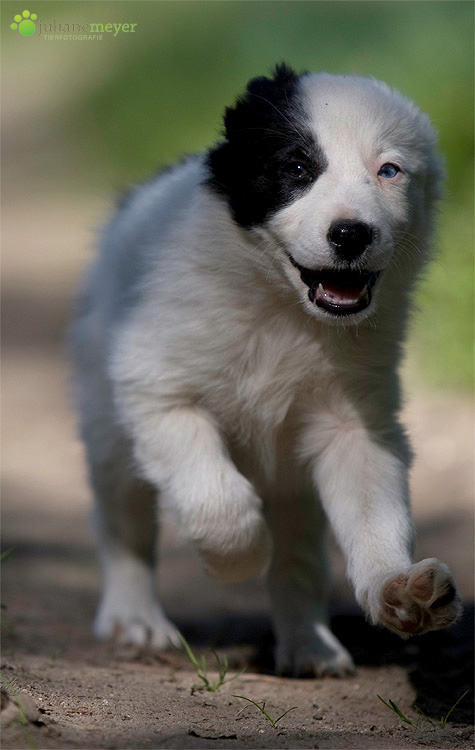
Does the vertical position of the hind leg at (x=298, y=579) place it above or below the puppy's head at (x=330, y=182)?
below

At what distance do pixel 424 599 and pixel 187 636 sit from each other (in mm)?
2415

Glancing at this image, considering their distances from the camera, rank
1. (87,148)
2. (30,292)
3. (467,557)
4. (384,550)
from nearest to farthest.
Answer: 1. (384,550)
2. (467,557)
3. (30,292)
4. (87,148)

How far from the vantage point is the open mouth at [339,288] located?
3252 mm

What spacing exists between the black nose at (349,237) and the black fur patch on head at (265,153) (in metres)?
0.27

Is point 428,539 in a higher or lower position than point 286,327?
lower

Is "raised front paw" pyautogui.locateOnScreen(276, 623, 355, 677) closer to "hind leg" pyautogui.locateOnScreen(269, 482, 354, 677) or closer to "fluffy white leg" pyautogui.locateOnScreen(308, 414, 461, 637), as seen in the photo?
"hind leg" pyautogui.locateOnScreen(269, 482, 354, 677)

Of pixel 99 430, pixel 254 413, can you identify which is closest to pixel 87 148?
pixel 99 430

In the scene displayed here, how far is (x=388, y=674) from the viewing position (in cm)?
436

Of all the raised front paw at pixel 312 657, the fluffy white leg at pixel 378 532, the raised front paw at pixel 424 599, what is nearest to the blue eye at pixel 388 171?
the fluffy white leg at pixel 378 532

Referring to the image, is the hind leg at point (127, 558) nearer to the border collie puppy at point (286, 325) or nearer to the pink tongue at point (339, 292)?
the border collie puppy at point (286, 325)

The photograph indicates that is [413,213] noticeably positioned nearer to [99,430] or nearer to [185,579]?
[99,430]

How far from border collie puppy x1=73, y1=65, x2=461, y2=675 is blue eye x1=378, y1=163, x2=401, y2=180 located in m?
0.01

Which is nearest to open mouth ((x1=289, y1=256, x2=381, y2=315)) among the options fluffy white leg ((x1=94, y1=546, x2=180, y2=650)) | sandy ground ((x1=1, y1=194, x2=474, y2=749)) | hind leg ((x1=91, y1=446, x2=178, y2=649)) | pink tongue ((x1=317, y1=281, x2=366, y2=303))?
pink tongue ((x1=317, y1=281, x2=366, y2=303))

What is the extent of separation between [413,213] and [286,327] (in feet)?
1.90
